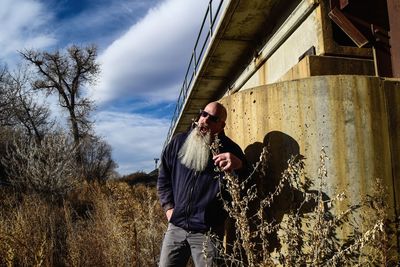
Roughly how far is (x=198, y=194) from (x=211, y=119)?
640mm

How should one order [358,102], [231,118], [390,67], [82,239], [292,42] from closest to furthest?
[358,102] < [231,118] < [390,67] < [82,239] < [292,42]

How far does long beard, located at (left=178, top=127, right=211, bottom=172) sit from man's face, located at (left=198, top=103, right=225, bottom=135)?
6 cm

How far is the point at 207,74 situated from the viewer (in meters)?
13.7

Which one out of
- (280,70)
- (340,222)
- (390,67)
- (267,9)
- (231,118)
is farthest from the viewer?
(267,9)

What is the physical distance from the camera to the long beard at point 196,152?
3377mm

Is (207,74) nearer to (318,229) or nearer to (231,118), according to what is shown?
(231,118)

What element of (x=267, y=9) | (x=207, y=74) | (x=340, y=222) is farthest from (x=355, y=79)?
(x=207, y=74)

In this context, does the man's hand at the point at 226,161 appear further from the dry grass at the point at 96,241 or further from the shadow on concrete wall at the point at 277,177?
the dry grass at the point at 96,241

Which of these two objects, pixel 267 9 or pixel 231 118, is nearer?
pixel 231 118

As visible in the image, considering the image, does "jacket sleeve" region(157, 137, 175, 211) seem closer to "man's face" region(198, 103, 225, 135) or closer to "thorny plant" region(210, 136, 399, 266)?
"man's face" region(198, 103, 225, 135)

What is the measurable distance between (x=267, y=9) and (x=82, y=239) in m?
6.00

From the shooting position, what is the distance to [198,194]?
A: 333cm

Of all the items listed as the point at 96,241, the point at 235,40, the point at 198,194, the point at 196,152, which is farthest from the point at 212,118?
the point at 235,40

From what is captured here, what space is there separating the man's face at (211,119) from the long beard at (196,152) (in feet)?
0.19
